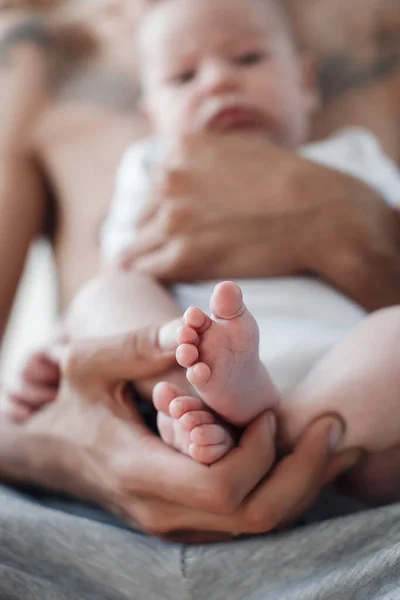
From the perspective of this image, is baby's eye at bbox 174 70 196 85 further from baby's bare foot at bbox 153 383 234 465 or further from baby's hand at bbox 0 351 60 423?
baby's bare foot at bbox 153 383 234 465

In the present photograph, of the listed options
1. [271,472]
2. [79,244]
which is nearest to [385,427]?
[271,472]

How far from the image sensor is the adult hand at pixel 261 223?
2.71 ft

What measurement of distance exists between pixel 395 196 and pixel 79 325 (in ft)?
1.61

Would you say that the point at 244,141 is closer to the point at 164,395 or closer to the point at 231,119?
the point at 231,119

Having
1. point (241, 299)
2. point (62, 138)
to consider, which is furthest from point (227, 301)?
point (62, 138)

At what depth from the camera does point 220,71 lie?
1020 millimetres

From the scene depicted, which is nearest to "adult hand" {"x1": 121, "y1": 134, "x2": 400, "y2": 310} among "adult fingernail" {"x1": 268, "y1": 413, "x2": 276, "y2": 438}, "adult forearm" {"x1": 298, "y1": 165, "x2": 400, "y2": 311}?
"adult forearm" {"x1": 298, "y1": 165, "x2": 400, "y2": 311}

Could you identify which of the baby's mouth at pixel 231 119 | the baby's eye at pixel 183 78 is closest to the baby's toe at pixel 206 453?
the baby's mouth at pixel 231 119

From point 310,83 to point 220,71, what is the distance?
246 mm

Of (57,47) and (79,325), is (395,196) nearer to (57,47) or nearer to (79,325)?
(79,325)

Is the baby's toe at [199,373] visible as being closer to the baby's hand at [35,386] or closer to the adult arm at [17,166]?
the baby's hand at [35,386]

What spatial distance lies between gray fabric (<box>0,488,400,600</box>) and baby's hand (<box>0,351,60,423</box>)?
22 centimetres

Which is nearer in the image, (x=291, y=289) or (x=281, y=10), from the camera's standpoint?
(x=291, y=289)

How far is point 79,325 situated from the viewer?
30.4 inches
